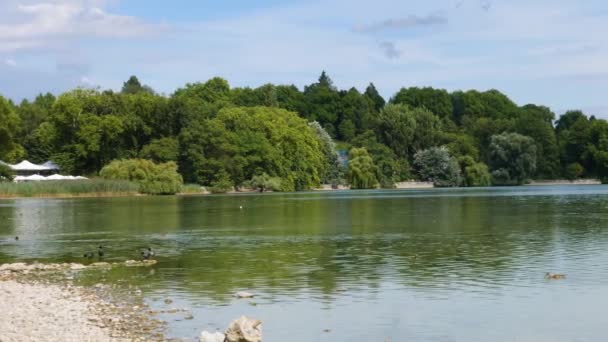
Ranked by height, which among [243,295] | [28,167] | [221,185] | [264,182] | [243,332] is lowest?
[243,295]

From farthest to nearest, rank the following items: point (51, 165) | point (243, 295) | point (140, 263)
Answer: point (51, 165), point (140, 263), point (243, 295)

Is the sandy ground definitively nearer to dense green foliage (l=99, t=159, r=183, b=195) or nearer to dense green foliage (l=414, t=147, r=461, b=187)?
dense green foliage (l=99, t=159, r=183, b=195)

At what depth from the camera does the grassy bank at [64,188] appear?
101m

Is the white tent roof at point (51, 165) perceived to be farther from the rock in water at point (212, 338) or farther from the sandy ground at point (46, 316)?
the rock in water at point (212, 338)

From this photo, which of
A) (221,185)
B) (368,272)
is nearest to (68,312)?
(368,272)

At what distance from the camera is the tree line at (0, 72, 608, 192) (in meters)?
126

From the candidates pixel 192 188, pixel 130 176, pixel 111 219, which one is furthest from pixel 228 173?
pixel 111 219

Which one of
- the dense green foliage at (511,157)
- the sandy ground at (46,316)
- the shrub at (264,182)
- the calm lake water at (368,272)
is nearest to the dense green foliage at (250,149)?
the shrub at (264,182)

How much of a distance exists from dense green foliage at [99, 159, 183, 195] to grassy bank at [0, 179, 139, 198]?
9.00ft

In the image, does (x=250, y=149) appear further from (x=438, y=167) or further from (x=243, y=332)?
(x=243, y=332)

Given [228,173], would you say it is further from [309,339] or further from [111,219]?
[309,339]

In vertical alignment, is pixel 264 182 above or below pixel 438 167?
below

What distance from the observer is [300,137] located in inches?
5290

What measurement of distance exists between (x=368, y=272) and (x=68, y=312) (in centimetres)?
1081
